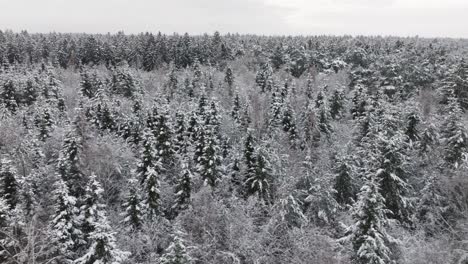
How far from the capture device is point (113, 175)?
1660 inches

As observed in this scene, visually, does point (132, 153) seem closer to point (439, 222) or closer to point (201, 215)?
point (201, 215)

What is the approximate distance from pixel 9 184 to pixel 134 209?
8.87 m

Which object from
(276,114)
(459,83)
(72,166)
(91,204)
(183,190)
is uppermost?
(459,83)

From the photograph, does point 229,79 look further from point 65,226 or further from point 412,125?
point 65,226

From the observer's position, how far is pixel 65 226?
85.7 feet

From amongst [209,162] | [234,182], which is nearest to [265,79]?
[234,182]

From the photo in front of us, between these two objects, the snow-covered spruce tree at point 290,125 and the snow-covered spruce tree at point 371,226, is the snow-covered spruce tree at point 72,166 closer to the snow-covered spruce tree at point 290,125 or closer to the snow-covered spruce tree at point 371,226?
the snow-covered spruce tree at point 371,226

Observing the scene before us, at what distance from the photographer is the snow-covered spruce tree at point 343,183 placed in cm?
3569

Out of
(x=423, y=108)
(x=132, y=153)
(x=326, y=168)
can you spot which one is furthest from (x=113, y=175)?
(x=423, y=108)

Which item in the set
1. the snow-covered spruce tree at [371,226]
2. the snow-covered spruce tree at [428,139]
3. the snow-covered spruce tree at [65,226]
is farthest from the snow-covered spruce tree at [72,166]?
the snow-covered spruce tree at [428,139]

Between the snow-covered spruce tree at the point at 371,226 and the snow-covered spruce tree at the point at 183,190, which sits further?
the snow-covered spruce tree at the point at 183,190

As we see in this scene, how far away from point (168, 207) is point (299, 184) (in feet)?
40.2

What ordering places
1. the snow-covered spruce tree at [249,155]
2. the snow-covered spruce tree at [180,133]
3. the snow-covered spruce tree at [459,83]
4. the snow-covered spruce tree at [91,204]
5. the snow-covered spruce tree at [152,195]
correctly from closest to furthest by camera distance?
the snow-covered spruce tree at [91,204] < the snow-covered spruce tree at [152,195] < the snow-covered spruce tree at [249,155] < the snow-covered spruce tree at [180,133] < the snow-covered spruce tree at [459,83]

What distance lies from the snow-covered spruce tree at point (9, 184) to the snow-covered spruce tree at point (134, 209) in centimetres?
761
